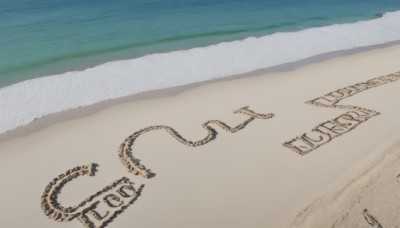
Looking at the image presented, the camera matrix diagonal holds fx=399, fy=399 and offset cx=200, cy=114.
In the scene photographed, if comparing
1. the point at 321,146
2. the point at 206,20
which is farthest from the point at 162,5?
the point at 321,146

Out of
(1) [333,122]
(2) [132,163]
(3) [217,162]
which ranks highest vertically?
(2) [132,163]

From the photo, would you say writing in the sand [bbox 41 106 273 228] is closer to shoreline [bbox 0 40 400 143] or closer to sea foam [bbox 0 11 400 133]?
shoreline [bbox 0 40 400 143]

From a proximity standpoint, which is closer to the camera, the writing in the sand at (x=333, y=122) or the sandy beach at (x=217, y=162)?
the sandy beach at (x=217, y=162)

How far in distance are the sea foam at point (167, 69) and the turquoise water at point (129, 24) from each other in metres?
1.25

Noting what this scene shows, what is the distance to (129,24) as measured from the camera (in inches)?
755

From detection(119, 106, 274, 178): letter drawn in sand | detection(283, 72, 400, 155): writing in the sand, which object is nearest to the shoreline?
detection(119, 106, 274, 178): letter drawn in sand

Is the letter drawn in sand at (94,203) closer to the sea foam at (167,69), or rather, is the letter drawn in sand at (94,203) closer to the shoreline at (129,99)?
the shoreline at (129,99)

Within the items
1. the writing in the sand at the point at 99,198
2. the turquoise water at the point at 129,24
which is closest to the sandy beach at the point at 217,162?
the writing in the sand at the point at 99,198

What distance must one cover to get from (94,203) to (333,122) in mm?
5559

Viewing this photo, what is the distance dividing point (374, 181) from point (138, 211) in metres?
3.87

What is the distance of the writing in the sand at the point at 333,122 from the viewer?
8.31m

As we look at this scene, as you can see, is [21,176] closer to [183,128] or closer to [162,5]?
[183,128]

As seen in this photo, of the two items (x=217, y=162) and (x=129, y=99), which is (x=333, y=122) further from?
(x=129, y=99)

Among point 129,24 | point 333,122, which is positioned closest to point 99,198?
point 333,122
